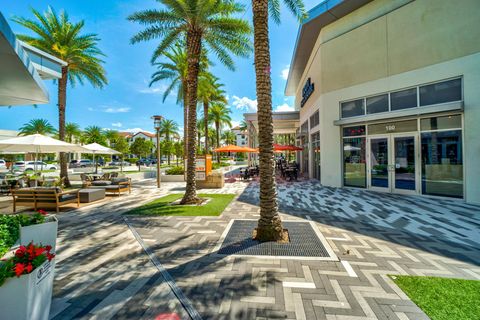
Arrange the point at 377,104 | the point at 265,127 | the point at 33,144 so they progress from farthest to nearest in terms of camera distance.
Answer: the point at 377,104 < the point at 33,144 < the point at 265,127

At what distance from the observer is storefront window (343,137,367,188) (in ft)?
37.2

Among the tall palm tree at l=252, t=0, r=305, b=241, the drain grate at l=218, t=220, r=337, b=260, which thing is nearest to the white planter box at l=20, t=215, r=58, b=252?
the drain grate at l=218, t=220, r=337, b=260

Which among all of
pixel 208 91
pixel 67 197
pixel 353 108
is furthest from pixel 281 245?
pixel 208 91

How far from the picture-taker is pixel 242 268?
3.77 meters

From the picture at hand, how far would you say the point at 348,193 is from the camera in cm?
1062

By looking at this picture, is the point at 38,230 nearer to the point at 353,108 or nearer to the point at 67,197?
the point at 67,197

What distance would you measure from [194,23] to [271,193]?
25.5 ft

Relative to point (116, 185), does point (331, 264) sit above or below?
below

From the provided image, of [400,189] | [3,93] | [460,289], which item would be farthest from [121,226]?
[400,189]

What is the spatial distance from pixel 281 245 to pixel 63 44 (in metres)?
18.0

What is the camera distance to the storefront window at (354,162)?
11.3 m

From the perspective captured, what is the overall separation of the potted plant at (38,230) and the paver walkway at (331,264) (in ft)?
5.89

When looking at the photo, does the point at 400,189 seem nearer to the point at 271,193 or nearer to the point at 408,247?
the point at 408,247

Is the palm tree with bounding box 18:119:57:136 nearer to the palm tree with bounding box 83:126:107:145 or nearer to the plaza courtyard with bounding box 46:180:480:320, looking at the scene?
the palm tree with bounding box 83:126:107:145
